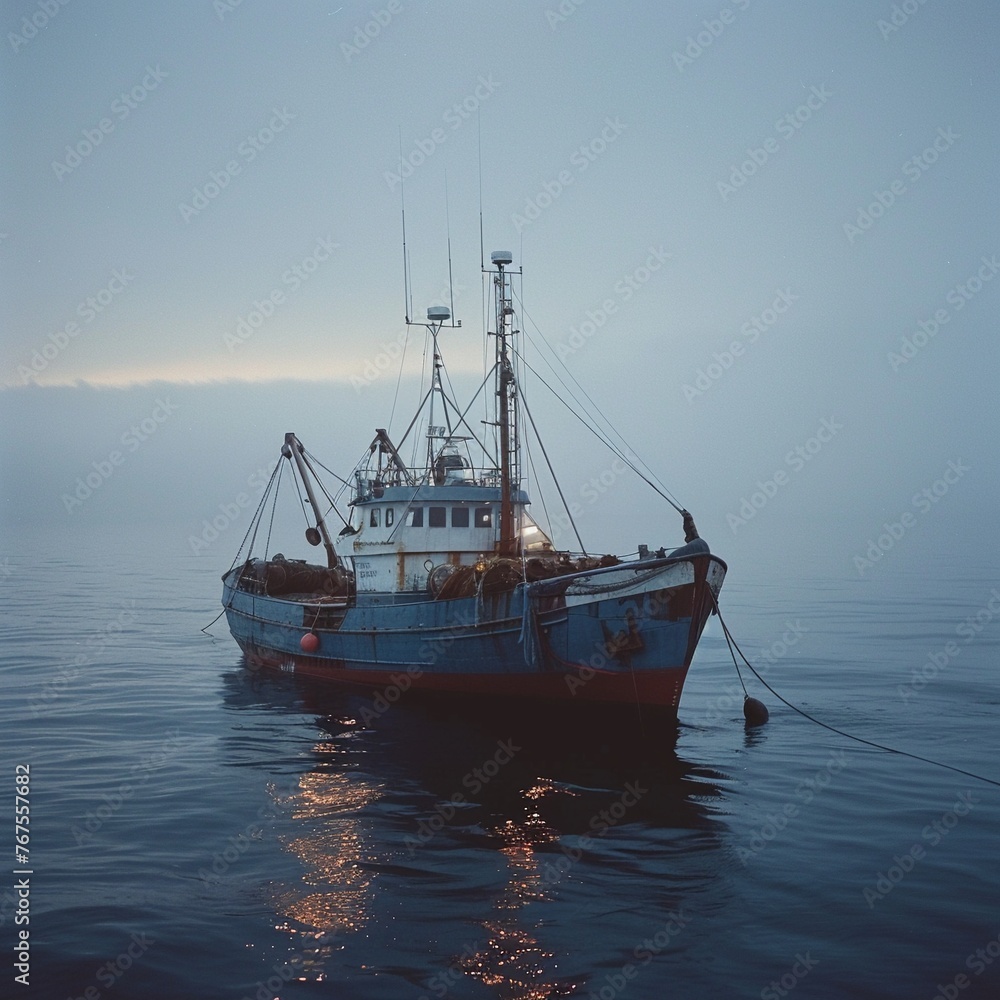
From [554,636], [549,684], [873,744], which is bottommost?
[873,744]

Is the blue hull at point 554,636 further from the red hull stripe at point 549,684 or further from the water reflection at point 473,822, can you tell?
the water reflection at point 473,822

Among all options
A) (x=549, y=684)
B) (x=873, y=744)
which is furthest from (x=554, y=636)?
(x=873, y=744)

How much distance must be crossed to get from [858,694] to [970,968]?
53.2 feet

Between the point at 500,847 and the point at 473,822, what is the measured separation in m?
1.31

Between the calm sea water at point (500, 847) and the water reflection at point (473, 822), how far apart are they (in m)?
0.06

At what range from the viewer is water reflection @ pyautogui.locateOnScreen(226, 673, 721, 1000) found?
10547mm

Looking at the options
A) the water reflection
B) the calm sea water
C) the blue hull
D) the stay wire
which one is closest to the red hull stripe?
the blue hull

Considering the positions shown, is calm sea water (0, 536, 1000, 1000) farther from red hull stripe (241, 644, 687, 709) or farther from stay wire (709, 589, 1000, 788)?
red hull stripe (241, 644, 687, 709)

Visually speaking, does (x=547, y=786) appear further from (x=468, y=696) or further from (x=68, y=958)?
(x=68, y=958)

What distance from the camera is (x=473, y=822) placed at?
50.2 ft

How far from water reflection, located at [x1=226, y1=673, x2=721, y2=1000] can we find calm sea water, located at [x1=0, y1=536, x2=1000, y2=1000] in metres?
0.06

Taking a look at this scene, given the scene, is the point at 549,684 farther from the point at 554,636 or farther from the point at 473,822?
the point at 473,822

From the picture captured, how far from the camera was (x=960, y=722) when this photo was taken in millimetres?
21828

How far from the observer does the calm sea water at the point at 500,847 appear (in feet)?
33.4
